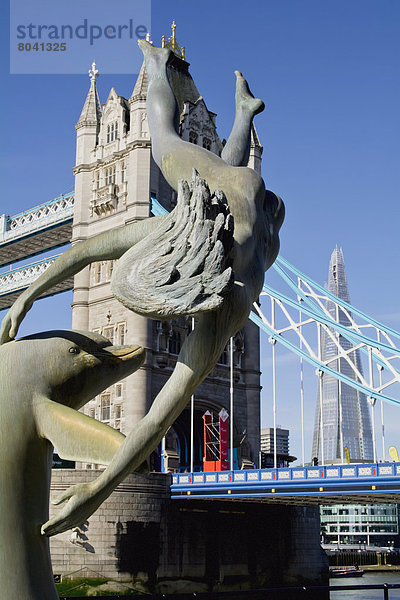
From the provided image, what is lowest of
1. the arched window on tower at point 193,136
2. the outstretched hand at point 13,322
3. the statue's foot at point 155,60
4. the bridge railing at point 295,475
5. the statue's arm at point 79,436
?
the statue's arm at point 79,436

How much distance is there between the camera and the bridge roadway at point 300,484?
22.2 metres

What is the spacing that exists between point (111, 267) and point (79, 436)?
29085 mm

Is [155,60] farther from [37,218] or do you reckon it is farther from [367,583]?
[367,583]

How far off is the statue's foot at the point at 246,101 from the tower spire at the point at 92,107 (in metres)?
31.6

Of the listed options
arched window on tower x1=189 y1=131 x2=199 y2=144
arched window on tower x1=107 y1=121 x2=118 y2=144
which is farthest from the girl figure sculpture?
arched window on tower x1=107 y1=121 x2=118 y2=144

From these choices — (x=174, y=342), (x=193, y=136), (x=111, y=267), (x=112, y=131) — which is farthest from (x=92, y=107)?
(x=174, y=342)

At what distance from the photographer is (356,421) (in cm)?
12900

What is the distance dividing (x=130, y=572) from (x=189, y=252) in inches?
875

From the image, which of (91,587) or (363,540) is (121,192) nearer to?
(91,587)

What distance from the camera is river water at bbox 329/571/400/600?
92.2ft

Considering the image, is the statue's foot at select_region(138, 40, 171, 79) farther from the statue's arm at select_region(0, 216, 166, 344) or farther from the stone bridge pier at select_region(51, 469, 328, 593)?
the stone bridge pier at select_region(51, 469, 328, 593)

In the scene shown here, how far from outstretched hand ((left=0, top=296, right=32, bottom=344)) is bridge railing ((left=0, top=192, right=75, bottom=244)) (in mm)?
32154

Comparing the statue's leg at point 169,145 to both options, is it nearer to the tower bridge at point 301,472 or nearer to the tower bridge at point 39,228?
the tower bridge at point 301,472

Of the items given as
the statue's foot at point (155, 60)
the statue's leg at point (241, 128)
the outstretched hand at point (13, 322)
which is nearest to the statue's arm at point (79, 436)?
the outstretched hand at point (13, 322)
